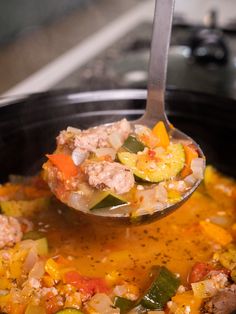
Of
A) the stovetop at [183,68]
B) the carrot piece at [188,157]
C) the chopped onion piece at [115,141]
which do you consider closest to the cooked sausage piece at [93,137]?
the chopped onion piece at [115,141]

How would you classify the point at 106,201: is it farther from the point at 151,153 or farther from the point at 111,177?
the point at 151,153

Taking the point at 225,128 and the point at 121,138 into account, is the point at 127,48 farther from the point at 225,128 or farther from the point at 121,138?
Result: the point at 121,138

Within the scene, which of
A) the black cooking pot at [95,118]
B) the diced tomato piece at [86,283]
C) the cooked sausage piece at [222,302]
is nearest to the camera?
the cooked sausage piece at [222,302]

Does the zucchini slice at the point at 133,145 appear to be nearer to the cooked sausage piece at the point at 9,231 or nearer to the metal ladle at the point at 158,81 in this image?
the metal ladle at the point at 158,81

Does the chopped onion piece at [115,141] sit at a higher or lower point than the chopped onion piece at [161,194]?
higher

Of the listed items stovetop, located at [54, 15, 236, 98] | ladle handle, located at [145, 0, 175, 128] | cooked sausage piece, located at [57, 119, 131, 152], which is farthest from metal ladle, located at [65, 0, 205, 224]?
stovetop, located at [54, 15, 236, 98]

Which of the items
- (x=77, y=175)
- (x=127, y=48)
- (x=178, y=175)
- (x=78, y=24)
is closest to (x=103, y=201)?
(x=77, y=175)

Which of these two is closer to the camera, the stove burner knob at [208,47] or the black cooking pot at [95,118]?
the black cooking pot at [95,118]
